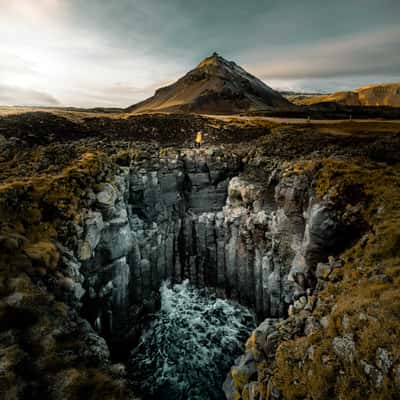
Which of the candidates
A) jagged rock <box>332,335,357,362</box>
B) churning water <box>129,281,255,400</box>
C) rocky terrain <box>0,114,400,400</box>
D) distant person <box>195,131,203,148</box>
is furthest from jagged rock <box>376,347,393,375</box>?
distant person <box>195,131,203,148</box>

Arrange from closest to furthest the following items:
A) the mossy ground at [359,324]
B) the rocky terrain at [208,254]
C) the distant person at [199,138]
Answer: the mossy ground at [359,324] < the rocky terrain at [208,254] < the distant person at [199,138]

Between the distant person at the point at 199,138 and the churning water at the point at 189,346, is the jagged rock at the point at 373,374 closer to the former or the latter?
the churning water at the point at 189,346

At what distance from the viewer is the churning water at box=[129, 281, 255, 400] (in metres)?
21.0

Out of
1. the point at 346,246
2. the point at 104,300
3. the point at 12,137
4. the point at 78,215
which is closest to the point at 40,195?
the point at 78,215

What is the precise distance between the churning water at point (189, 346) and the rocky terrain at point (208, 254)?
5.45ft

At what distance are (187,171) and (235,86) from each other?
590ft

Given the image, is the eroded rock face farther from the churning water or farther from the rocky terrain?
the churning water

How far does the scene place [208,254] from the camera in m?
33.4

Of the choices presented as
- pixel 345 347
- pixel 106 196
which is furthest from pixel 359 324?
pixel 106 196

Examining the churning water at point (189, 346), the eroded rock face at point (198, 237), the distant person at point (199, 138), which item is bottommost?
the churning water at point (189, 346)

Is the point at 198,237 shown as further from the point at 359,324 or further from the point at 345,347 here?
the point at 345,347

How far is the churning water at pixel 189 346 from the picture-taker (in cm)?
2102

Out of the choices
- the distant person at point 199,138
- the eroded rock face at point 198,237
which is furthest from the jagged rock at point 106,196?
the distant person at point 199,138

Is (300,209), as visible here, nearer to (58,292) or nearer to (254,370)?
(254,370)
